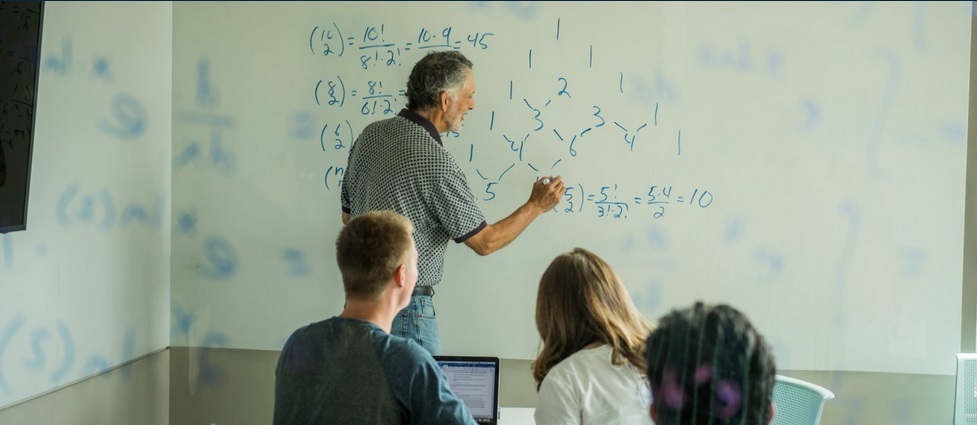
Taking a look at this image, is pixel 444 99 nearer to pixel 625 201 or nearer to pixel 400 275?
pixel 625 201

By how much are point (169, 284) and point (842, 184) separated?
2.14 m

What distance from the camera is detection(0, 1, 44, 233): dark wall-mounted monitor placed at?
1793 mm

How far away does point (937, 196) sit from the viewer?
249 centimetres

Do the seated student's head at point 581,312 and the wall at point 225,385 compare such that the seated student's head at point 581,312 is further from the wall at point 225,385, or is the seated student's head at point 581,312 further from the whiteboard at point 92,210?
the whiteboard at point 92,210

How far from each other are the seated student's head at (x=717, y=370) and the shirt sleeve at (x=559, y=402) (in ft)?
1.28

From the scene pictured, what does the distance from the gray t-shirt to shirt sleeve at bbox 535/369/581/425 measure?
0.19m

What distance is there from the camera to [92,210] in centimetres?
230

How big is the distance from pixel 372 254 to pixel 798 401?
4.49 ft

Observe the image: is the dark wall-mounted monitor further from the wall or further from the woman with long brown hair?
the woman with long brown hair

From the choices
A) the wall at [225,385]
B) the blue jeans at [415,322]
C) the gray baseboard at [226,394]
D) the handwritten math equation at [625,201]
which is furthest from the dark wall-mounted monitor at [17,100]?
the handwritten math equation at [625,201]

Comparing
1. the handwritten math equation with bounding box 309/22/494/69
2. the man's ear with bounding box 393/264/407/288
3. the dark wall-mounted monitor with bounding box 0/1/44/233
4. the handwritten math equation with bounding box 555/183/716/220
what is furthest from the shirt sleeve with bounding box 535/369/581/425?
Answer: the handwritten math equation with bounding box 309/22/494/69

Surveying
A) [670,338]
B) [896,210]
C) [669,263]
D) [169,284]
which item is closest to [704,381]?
[670,338]

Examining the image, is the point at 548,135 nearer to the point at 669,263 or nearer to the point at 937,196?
the point at 669,263

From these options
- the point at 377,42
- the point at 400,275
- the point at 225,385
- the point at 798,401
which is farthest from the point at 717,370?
the point at 225,385
